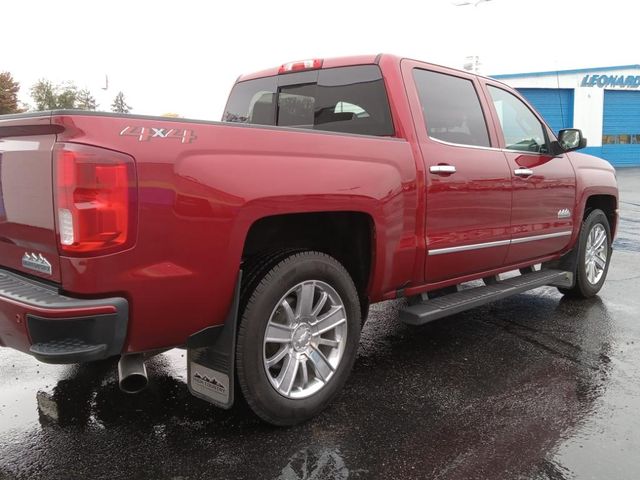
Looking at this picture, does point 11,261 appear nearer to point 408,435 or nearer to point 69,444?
point 69,444

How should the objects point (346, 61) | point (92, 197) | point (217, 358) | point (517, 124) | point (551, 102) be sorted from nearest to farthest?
point (92, 197), point (217, 358), point (346, 61), point (517, 124), point (551, 102)

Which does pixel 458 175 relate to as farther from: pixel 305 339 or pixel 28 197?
pixel 28 197

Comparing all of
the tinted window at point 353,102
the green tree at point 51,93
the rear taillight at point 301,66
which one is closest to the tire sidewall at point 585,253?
the tinted window at point 353,102

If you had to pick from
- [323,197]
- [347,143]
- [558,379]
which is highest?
[347,143]

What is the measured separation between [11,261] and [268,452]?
1.53 m

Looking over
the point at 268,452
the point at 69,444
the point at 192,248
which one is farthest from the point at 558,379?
the point at 69,444

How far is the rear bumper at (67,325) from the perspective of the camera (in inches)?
86.8

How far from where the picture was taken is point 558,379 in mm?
3641

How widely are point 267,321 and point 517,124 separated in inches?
121

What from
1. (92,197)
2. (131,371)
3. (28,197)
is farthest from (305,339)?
(28,197)

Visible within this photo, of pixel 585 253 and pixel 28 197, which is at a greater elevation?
pixel 28 197

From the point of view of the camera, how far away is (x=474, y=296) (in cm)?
408

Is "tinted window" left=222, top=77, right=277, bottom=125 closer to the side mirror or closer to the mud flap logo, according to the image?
the mud flap logo

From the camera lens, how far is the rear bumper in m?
2.20
